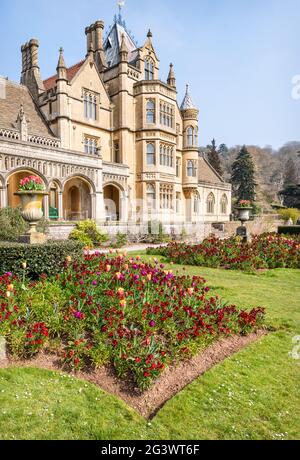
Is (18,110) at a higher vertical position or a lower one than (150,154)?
higher

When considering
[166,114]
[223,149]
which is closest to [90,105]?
[166,114]

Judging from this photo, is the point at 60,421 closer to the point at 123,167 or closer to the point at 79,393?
the point at 79,393

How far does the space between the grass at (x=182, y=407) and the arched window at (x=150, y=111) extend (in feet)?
83.2

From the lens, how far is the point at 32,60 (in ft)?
81.4

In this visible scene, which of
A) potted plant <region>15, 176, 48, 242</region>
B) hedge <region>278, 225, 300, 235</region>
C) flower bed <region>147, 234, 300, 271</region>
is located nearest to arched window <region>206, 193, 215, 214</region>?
hedge <region>278, 225, 300, 235</region>

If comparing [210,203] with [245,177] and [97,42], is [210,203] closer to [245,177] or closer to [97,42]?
[245,177]

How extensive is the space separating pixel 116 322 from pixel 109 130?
24913 millimetres

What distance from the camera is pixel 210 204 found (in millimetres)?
37031

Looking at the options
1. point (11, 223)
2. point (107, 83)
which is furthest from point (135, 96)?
point (11, 223)

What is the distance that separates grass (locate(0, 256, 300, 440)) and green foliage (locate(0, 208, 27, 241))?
955 centimetres

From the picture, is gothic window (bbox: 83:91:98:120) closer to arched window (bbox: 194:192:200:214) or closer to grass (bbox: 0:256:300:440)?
arched window (bbox: 194:192:200:214)

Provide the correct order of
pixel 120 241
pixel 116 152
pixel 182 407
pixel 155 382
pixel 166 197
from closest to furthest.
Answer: pixel 182 407 → pixel 155 382 → pixel 120 241 → pixel 116 152 → pixel 166 197

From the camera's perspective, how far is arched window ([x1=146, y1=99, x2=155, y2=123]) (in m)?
26.5
